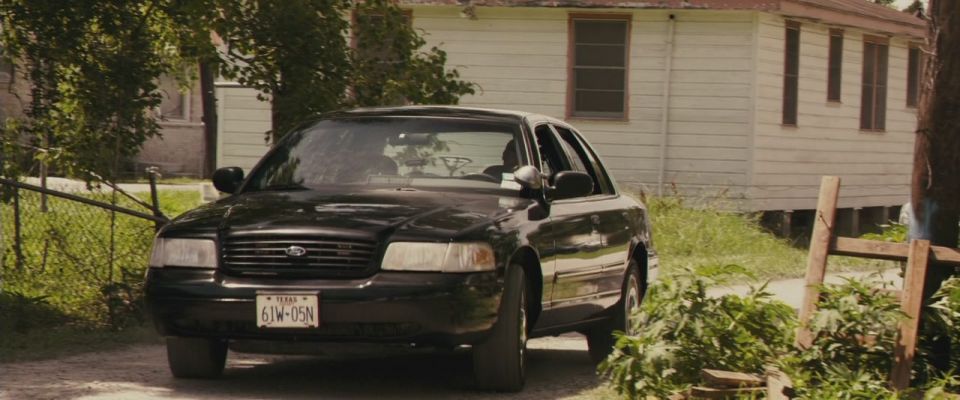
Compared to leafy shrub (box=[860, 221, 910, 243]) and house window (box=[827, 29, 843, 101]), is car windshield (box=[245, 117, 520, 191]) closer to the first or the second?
leafy shrub (box=[860, 221, 910, 243])

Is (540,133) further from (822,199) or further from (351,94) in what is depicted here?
(351,94)

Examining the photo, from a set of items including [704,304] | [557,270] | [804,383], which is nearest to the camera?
[804,383]

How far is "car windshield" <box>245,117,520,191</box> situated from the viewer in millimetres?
9883

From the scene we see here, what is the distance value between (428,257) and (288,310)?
2.36ft

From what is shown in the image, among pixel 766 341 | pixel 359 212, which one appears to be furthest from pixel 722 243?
pixel 359 212

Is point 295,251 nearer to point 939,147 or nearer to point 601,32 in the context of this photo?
point 939,147

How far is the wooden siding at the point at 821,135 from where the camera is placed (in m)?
24.0

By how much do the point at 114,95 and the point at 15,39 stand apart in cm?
83

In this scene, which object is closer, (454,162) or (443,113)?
(454,162)

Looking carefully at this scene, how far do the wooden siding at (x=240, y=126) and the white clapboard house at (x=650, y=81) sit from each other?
1 centimetres

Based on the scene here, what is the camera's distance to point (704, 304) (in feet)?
28.4

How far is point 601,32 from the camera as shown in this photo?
24078 mm

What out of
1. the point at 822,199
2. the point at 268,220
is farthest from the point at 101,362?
the point at 822,199

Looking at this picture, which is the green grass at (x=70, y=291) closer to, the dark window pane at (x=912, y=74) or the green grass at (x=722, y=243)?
the green grass at (x=722, y=243)
